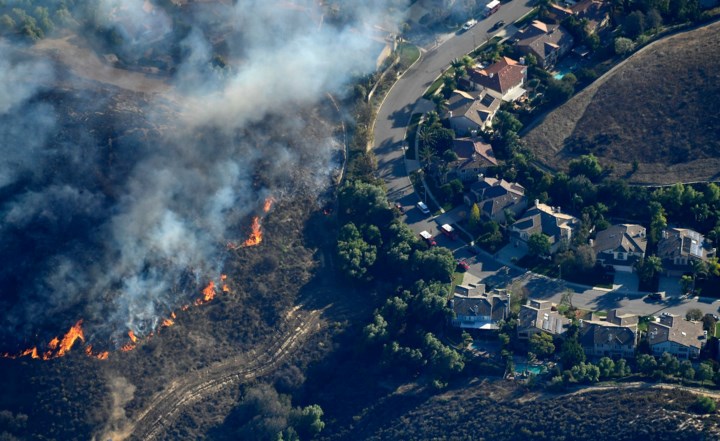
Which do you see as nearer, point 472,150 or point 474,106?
point 472,150

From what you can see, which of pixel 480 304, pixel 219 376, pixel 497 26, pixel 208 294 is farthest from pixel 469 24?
pixel 219 376

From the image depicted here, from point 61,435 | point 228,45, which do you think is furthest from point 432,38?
point 61,435

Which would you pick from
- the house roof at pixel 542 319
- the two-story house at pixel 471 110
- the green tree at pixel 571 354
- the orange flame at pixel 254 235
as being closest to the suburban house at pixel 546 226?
the house roof at pixel 542 319

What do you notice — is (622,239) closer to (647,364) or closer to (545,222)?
(545,222)

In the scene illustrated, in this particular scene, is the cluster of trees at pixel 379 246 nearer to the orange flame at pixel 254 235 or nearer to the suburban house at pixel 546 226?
the suburban house at pixel 546 226

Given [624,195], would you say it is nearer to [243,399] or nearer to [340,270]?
[340,270]

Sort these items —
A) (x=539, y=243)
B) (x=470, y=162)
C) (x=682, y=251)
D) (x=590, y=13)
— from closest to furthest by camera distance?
(x=682, y=251), (x=539, y=243), (x=470, y=162), (x=590, y=13)

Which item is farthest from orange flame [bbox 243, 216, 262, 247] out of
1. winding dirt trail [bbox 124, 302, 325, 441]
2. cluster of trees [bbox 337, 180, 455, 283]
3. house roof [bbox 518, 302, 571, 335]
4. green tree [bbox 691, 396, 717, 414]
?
green tree [bbox 691, 396, 717, 414]
